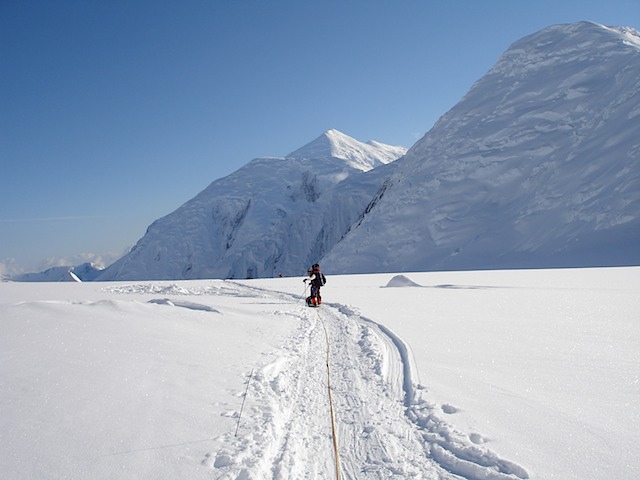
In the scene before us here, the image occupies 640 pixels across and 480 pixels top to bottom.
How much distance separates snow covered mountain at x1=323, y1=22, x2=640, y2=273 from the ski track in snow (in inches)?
1779

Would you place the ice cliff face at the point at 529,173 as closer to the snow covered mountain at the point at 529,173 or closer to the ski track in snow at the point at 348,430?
the snow covered mountain at the point at 529,173

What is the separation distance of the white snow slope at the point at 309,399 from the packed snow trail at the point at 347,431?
0.02 metres

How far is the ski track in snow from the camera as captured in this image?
430 cm

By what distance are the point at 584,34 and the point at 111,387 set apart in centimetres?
9271

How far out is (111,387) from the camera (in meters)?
5.90

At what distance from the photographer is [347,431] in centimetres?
526

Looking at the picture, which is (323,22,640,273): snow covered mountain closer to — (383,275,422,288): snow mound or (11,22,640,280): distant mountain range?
(11,22,640,280): distant mountain range

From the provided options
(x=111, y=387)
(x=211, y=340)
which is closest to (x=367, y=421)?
(x=111, y=387)

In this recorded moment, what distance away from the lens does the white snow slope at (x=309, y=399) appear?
14.0 ft

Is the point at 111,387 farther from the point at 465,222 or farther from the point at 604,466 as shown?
the point at 465,222

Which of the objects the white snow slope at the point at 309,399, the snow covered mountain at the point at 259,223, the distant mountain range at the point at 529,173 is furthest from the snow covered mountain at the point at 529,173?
the snow covered mountain at the point at 259,223

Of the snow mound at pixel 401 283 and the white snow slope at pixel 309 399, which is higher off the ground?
the snow mound at pixel 401 283

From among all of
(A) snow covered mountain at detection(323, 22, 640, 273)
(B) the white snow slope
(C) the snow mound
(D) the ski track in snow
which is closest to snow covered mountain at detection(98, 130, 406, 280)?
(A) snow covered mountain at detection(323, 22, 640, 273)

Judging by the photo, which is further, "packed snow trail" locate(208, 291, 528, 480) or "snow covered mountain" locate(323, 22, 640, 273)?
"snow covered mountain" locate(323, 22, 640, 273)
